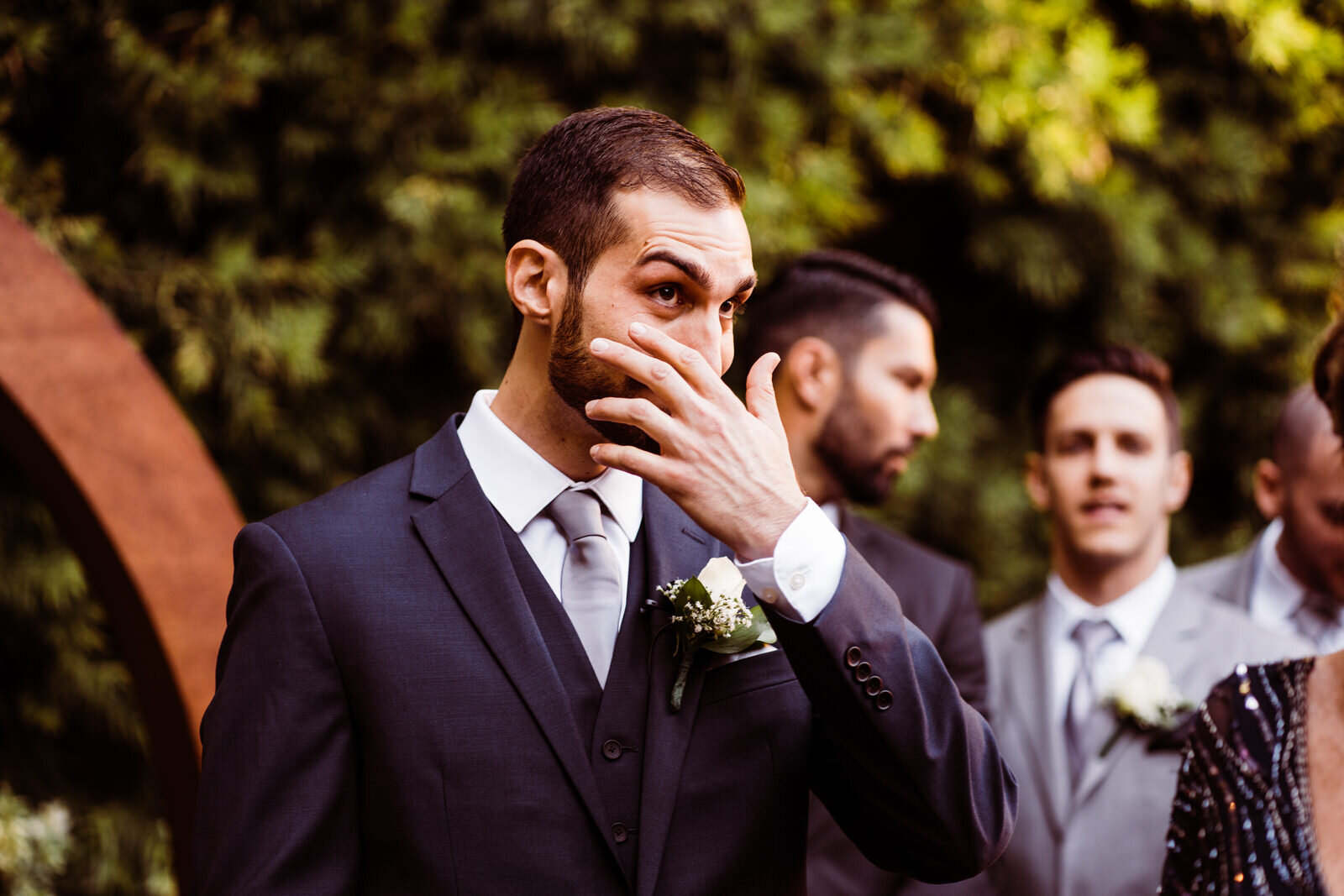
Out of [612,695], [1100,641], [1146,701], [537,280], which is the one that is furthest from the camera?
[1100,641]

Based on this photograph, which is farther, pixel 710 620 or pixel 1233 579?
pixel 1233 579

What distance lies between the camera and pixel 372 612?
1766 millimetres

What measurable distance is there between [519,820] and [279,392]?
319 centimetres

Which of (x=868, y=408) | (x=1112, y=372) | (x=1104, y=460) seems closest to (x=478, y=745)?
(x=868, y=408)

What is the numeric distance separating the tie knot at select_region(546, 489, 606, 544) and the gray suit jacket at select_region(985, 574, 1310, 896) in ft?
7.07

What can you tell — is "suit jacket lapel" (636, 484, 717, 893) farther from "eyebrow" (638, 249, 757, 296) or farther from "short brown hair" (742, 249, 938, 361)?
"short brown hair" (742, 249, 938, 361)

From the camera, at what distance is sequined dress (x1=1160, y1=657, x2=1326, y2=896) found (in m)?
2.13

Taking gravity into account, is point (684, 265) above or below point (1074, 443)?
below

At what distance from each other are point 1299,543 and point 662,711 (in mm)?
Result: 3267

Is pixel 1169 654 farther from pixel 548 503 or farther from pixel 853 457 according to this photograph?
pixel 548 503

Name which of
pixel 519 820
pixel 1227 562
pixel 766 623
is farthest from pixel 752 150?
pixel 519 820

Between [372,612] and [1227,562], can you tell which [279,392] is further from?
[1227,562]

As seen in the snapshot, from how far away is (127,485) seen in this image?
3152mm

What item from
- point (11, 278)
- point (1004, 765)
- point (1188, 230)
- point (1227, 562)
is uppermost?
point (1188, 230)
